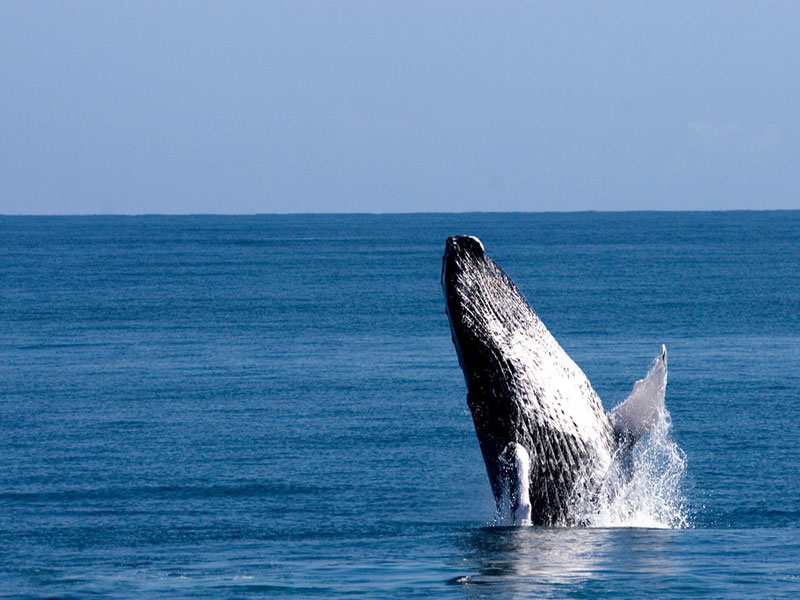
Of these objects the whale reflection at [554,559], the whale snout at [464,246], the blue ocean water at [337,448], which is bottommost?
the blue ocean water at [337,448]

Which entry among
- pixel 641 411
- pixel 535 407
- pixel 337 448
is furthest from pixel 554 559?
pixel 337 448

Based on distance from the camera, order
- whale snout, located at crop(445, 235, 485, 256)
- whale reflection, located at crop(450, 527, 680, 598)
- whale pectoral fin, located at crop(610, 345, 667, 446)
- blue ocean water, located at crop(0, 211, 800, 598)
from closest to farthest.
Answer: whale reflection, located at crop(450, 527, 680, 598), blue ocean water, located at crop(0, 211, 800, 598), whale pectoral fin, located at crop(610, 345, 667, 446), whale snout, located at crop(445, 235, 485, 256)

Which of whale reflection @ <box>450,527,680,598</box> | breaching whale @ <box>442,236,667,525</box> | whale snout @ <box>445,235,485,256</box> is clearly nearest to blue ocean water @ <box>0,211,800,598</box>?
whale reflection @ <box>450,527,680,598</box>

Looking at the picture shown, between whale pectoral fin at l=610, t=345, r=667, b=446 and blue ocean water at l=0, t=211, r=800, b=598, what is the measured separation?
0.94 m

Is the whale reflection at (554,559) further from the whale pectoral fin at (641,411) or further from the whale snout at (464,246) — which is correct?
the whale snout at (464,246)

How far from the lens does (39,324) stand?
195ft

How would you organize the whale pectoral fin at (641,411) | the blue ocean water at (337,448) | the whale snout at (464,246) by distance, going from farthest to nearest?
1. the whale snout at (464,246)
2. the whale pectoral fin at (641,411)
3. the blue ocean water at (337,448)

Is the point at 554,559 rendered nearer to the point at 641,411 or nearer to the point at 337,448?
the point at 641,411

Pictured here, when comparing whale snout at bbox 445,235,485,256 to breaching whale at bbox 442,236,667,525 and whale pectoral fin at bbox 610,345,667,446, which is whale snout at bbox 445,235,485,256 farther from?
whale pectoral fin at bbox 610,345,667,446

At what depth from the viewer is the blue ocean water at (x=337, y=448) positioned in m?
11.0

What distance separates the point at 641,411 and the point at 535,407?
105 centimetres

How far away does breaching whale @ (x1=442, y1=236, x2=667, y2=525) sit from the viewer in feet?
39.4

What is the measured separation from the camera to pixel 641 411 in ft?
40.1

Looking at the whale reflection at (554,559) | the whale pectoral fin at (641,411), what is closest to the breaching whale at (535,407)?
the whale pectoral fin at (641,411)
